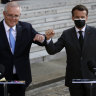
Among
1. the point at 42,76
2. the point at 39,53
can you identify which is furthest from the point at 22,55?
the point at 39,53

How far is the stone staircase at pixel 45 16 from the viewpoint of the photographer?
912 cm

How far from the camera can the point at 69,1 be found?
10.3 meters

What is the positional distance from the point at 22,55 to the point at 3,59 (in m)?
0.25

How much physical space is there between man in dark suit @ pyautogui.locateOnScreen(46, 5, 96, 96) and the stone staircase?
4.67m

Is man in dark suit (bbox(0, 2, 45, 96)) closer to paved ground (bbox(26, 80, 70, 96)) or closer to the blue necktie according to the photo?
the blue necktie

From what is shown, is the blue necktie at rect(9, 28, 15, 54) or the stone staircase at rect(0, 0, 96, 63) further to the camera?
the stone staircase at rect(0, 0, 96, 63)

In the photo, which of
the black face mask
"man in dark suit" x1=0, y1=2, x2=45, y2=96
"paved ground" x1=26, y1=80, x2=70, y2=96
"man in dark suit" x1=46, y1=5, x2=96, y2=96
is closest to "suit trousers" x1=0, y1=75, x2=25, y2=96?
"man in dark suit" x1=0, y1=2, x2=45, y2=96

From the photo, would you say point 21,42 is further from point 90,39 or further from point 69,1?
point 69,1

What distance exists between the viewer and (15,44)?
387cm

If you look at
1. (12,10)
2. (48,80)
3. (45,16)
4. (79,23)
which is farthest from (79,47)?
(45,16)

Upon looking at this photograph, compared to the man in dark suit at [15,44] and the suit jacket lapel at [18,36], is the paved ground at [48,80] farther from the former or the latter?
the suit jacket lapel at [18,36]

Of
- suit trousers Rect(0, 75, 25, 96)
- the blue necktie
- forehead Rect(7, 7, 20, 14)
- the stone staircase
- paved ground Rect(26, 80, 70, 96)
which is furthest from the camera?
the stone staircase

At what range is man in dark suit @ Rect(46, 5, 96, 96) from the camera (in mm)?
3949

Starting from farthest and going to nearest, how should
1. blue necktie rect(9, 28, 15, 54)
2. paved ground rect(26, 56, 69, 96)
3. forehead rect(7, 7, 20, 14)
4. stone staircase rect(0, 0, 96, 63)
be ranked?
stone staircase rect(0, 0, 96, 63)
paved ground rect(26, 56, 69, 96)
blue necktie rect(9, 28, 15, 54)
forehead rect(7, 7, 20, 14)
